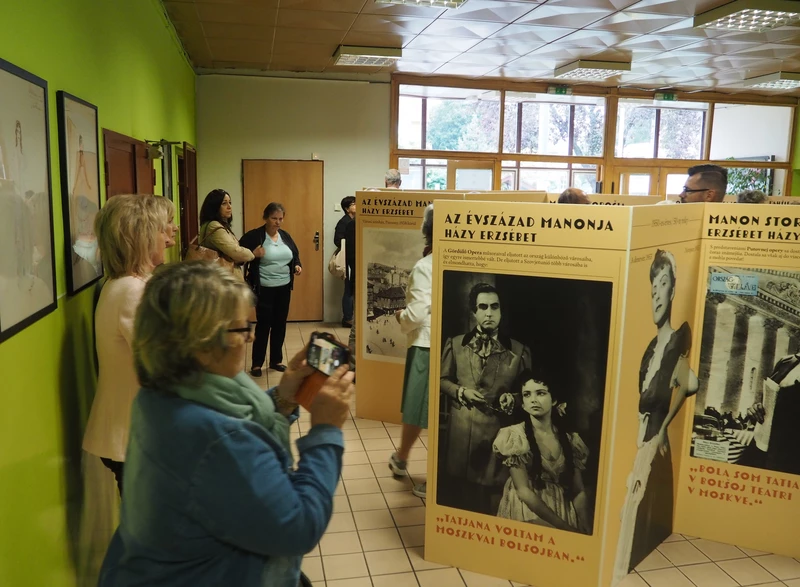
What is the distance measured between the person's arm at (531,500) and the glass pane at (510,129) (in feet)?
21.9

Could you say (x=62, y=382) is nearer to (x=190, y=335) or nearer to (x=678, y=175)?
(x=190, y=335)

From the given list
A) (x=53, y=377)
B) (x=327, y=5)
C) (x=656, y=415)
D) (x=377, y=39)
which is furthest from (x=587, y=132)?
(x=53, y=377)

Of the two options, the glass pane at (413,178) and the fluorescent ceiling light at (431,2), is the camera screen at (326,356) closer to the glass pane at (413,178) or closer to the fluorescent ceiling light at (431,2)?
the fluorescent ceiling light at (431,2)

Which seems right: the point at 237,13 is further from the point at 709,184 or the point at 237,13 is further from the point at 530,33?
the point at 709,184

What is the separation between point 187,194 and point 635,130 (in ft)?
20.6

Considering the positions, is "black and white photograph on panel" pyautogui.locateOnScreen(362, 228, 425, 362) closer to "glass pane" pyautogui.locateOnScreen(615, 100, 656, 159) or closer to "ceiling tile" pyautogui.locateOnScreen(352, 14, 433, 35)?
"ceiling tile" pyautogui.locateOnScreen(352, 14, 433, 35)

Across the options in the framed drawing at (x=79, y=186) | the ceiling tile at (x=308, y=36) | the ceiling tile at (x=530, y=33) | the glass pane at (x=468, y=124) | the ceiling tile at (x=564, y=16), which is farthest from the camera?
the glass pane at (x=468, y=124)

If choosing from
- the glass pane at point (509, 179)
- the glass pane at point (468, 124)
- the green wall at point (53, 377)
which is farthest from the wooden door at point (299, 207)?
the green wall at point (53, 377)

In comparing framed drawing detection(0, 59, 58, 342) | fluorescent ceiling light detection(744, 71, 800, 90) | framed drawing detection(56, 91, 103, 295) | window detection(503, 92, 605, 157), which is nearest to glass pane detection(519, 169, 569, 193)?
window detection(503, 92, 605, 157)

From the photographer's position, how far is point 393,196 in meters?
4.14

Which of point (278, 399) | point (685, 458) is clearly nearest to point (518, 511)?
point (685, 458)

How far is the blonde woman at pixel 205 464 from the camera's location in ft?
3.65

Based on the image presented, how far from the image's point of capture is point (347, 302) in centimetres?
776

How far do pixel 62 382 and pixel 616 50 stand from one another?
6.10 m
